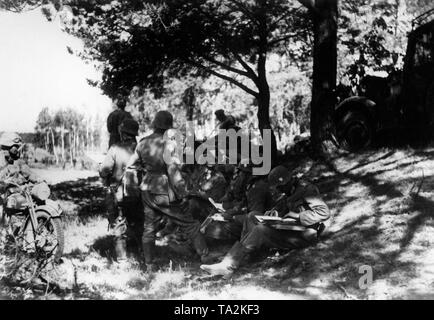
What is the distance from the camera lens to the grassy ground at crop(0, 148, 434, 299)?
4.53 m

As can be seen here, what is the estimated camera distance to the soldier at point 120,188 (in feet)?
19.0

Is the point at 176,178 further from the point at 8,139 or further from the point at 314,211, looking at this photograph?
the point at 8,139

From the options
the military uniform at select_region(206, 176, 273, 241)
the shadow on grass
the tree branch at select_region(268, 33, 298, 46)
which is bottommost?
the shadow on grass

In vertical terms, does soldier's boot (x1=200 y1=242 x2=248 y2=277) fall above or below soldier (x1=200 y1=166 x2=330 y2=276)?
below

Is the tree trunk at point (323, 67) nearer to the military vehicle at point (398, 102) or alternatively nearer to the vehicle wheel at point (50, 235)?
the military vehicle at point (398, 102)

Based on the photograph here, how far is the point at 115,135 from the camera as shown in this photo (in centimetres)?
721

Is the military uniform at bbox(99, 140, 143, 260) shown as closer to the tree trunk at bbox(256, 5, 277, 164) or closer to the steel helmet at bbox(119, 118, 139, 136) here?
the steel helmet at bbox(119, 118, 139, 136)

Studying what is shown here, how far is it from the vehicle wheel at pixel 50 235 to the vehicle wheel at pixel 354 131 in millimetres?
5209

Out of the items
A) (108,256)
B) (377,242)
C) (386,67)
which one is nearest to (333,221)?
(377,242)

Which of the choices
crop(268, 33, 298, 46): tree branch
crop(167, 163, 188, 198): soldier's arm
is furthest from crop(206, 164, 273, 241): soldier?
crop(268, 33, 298, 46): tree branch

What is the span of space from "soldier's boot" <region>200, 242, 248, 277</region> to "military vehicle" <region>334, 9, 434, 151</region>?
3.87m

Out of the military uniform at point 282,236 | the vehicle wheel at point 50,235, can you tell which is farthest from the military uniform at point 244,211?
the vehicle wheel at point 50,235

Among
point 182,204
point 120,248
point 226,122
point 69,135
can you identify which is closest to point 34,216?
point 120,248

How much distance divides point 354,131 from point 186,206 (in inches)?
153
